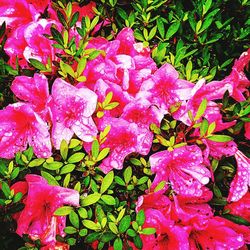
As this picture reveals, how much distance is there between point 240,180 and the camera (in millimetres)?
1696

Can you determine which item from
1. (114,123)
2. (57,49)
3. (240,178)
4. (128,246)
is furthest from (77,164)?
(240,178)

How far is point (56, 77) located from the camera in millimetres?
1762

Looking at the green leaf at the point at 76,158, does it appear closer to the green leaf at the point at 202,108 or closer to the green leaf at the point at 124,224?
the green leaf at the point at 124,224

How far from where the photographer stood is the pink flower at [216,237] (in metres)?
1.61

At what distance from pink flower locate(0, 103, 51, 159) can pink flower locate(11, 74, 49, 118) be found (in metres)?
0.05

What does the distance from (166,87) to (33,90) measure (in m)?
0.54

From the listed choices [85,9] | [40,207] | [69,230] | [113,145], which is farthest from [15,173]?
[85,9]

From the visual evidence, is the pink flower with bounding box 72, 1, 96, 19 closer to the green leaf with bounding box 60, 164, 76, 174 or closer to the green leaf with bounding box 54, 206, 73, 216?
the green leaf with bounding box 60, 164, 76, 174

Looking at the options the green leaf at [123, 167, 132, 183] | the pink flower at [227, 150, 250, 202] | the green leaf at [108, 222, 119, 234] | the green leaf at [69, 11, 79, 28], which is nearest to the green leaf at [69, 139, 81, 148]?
the green leaf at [123, 167, 132, 183]

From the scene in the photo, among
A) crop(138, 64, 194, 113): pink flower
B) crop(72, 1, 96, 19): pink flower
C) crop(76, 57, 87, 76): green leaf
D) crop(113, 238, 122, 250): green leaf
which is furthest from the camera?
crop(72, 1, 96, 19): pink flower

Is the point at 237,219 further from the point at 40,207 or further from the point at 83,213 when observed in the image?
→ the point at 40,207

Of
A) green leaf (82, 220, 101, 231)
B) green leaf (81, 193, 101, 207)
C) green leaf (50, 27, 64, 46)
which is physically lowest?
green leaf (82, 220, 101, 231)

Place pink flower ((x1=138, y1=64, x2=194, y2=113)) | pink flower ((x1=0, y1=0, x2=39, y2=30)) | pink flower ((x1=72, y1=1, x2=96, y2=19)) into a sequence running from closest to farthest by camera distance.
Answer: pink flower ((x1=138, y1=64, x2=194, y2=113)) < pink flower ((x1=0, y1=0, x2=39, y2=30)) < pink flower ((x1=72, y1=1, x2=96, y2=19))

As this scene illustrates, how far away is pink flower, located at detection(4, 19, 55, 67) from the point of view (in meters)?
1.75
